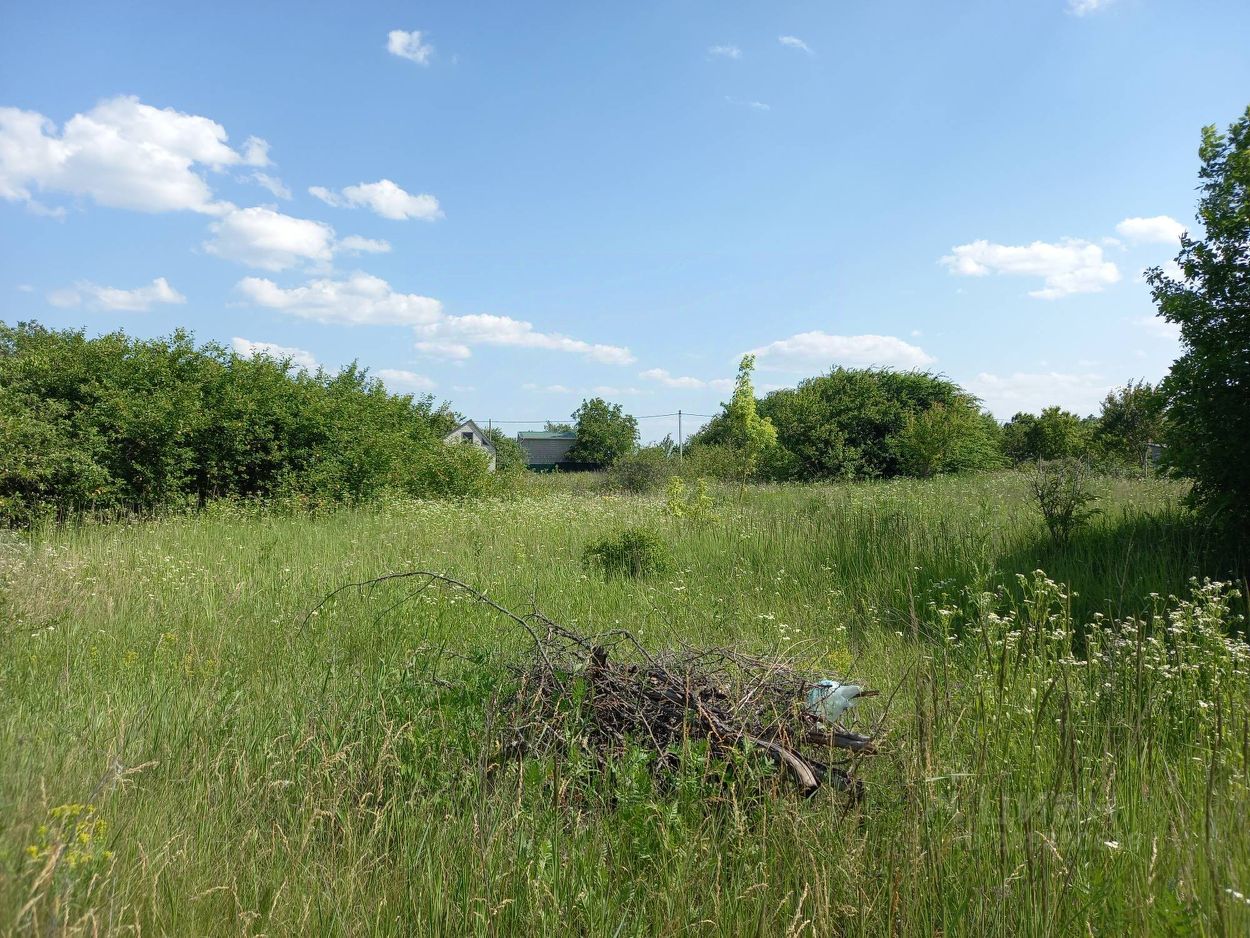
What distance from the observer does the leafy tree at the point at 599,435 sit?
5378 cm

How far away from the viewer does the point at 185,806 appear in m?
2.37

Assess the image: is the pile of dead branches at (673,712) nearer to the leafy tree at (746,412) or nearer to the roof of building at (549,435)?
Result: the leafy tree at (746,412)

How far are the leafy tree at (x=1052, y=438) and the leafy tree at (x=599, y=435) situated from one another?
84.9 ft

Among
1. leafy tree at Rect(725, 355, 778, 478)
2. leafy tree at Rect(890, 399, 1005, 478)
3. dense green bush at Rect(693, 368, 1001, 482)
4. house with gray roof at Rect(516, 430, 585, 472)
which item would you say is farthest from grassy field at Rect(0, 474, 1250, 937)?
house with gray roof at Rect(516, 430, 585, 472)

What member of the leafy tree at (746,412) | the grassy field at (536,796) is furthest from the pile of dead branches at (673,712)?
the leafy tree at (746,412)

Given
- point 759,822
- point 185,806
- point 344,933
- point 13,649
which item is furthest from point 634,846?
point 13,649

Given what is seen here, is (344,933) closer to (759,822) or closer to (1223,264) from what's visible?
(759,822)

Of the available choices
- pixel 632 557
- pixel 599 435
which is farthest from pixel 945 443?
pixel 599 435

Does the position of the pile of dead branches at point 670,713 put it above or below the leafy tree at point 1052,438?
below

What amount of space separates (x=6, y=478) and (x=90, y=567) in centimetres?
605

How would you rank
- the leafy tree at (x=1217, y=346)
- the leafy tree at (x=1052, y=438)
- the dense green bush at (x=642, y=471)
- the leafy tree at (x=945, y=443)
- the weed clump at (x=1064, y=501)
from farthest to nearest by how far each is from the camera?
the leafy tree at (x=1052, y=438), the dense green bush at (x=642, y=471), the leafy tree at (x=945, y=443), the weed clump at (x=1064, y=501), the leafy tree at (x=1217, y=346)

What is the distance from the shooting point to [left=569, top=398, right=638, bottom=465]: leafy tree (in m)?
53.8

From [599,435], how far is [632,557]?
46542mm

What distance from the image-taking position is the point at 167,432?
Result: 12.8 meters
